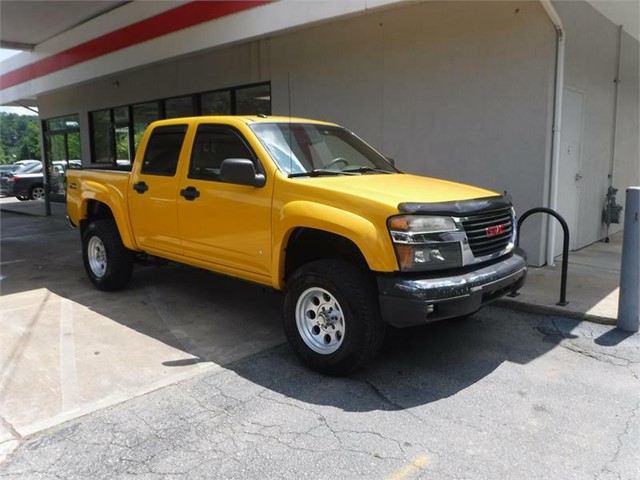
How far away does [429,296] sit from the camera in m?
3.82

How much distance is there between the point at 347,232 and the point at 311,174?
967 millimetres

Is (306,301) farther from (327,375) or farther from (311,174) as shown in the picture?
(311,174)

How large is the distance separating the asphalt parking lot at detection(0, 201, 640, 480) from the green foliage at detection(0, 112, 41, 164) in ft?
137

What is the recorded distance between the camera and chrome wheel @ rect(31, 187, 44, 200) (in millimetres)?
21597

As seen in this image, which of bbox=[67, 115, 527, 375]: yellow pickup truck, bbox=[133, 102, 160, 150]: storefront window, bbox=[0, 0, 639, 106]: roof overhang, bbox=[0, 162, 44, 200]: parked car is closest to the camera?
bbox=[67, 115, 527, 375]: yellow pickup truck

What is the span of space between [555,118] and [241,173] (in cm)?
473

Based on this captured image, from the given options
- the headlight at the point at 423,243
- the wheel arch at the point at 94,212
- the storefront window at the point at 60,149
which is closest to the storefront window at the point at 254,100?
the wheel arch at the point at 94,212

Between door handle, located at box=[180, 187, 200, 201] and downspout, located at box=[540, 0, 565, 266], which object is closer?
door handle, located at box=[180, 187, 200, 201]

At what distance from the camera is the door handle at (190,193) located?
211 inches

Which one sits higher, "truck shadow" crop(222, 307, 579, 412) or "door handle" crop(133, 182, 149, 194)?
"door handle" crop(133, 182, 149, 194)

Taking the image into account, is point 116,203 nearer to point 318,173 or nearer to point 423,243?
point 318,173

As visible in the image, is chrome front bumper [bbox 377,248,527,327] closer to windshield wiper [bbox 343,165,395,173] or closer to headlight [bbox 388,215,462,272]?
headlight [bbox 388,215,462,272]

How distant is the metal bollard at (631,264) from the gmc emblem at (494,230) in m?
1.40

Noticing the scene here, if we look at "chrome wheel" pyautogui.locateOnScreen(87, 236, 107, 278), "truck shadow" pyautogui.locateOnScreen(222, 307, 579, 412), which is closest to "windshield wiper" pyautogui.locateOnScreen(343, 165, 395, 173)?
"truck shadow" pyautogui.locateOnScreen(222, 307, 579, 412)
